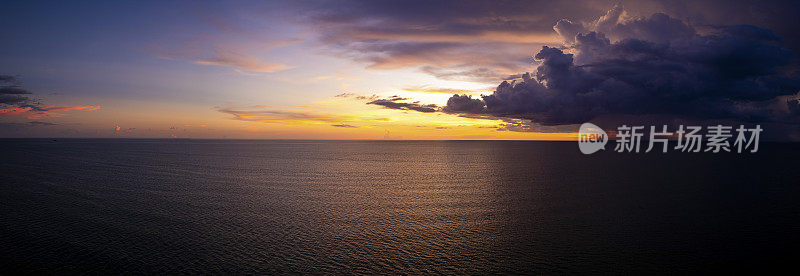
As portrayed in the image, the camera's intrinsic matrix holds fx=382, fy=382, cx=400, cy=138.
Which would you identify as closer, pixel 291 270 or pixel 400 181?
pixel 291 270

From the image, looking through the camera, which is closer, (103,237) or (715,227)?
(103,237)

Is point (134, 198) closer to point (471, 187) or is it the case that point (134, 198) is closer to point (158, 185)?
point (158, 185)

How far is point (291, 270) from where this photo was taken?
21.0 metres

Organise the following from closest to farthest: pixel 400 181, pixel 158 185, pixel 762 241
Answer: pixel 762 241, pixel 158 185, pixel 400 181

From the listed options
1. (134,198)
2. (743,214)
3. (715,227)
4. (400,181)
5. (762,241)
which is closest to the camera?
(762,241)

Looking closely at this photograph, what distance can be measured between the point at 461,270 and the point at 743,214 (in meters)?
31.4

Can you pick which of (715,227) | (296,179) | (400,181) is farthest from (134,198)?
(715,227)

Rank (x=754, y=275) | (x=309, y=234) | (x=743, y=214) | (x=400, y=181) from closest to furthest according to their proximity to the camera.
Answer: (x=754, y=275) < (x=309, y=234) < (x=743, y=214) < (x=400, y=181)

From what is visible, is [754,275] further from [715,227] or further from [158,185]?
[158,185]

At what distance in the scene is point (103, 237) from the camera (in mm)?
26672

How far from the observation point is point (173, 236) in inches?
1079

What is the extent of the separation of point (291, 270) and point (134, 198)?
31.4 meters

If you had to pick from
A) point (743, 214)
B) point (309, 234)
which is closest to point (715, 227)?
point (743, 214)

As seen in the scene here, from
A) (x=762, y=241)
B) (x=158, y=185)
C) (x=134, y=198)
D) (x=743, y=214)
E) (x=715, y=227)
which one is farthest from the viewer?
(x=158, y=185)
